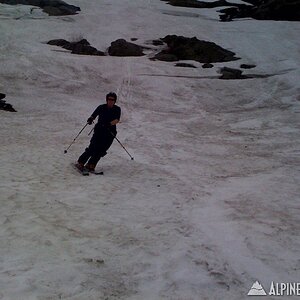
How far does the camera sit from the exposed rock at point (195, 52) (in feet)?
105

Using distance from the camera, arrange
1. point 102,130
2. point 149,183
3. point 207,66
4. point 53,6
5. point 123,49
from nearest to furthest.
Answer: point 149,183 < point 102,130 < point 207,66 < point 123,49 < point 53,6

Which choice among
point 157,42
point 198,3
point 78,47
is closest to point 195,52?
point 157,42

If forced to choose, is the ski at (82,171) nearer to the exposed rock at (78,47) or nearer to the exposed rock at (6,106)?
the exposed rock at (6,106)

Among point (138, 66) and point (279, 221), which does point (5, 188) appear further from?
point (138, 66)

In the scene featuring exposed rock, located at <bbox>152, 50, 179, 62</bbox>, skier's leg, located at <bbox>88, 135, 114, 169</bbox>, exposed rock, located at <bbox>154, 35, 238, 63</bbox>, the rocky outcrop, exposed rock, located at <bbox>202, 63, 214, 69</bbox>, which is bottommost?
skier's leg, located at <bbox>88, 135, 114, 169</bbox>

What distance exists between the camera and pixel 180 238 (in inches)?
267

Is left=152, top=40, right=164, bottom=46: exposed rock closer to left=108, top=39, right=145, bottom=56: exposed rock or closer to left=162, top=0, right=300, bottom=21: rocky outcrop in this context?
left=108, top=39, right=145, bottom=56: exposed rock

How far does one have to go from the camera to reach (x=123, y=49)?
32.2 meters

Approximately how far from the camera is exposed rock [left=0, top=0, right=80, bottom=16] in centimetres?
4222

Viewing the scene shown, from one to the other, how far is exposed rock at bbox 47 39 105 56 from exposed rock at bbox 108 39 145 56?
102 centimetres

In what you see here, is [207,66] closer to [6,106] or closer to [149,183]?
[6,106]

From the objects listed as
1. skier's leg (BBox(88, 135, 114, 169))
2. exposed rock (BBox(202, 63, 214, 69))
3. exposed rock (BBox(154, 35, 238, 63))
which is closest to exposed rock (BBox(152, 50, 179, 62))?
exposed rock (BBox(154, 35, 238, 63))

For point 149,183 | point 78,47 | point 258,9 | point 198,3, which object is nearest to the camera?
point 149,183

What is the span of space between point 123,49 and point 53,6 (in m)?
17.4
